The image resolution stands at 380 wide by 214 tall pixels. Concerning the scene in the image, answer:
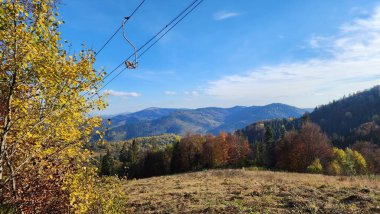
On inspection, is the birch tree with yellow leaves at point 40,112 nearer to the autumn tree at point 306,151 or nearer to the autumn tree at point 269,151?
the autumn tree at point 306,151

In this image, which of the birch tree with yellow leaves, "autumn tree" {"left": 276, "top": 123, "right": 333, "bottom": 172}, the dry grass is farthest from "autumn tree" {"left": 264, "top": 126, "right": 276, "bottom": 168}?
the birch tree with yellow leaves

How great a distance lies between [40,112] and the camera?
29.6ft

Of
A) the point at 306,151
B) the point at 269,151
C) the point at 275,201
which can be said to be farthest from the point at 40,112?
the point at 269,151

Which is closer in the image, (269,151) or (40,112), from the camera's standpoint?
(40,112)

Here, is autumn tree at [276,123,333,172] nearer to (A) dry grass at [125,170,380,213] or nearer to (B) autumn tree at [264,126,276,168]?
(B) autumn tree at [264,126,276,168]

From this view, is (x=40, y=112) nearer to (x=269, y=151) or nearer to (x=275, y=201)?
(x=275, y=201)

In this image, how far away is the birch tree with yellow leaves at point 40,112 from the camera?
775cm

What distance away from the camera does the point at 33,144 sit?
358 inches

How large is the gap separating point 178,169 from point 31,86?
92378mm

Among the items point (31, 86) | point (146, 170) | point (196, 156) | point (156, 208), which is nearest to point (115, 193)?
point (31, 86)

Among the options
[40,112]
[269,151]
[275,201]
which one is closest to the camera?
[40,112]

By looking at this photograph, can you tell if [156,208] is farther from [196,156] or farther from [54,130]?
[196,156]

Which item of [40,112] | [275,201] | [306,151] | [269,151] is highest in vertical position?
[40,112]

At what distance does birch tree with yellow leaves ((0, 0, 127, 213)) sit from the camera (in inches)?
305
